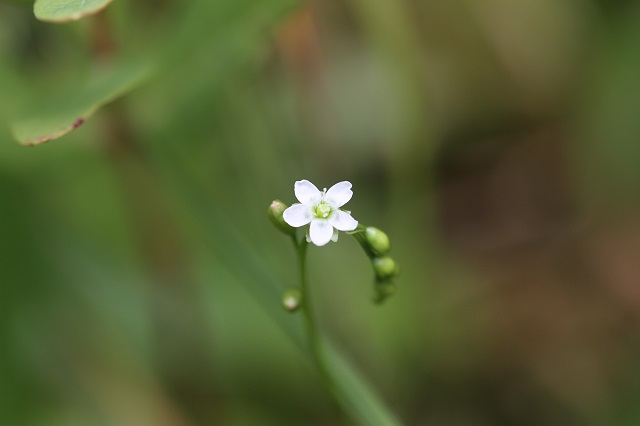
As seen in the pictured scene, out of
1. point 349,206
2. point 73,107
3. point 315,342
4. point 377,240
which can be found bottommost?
point 315,342

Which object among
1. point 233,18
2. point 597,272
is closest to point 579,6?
point 597,272

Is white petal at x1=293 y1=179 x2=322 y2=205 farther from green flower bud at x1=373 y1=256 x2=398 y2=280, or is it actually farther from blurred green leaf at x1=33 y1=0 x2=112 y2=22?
blurred green leaf at x1=33 y1=0 x2=112 y2=22

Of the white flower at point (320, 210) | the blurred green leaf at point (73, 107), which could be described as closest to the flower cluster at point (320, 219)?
the white flower at point (320, 210)

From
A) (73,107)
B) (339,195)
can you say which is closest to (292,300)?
(339,195)

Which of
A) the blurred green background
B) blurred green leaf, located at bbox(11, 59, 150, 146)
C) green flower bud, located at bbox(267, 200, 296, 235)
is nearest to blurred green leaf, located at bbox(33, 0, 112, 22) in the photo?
blurred green leaf, located at bbox(11, 59, 150, 146)

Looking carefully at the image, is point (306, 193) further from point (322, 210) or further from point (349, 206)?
point (349, 206)

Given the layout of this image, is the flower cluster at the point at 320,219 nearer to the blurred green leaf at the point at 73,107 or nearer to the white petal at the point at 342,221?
the white petal at the point at 342,221

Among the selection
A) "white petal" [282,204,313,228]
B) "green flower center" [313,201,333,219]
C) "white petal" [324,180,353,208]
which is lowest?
"white petal" [282,204,313,228]

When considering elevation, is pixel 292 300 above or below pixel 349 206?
below
